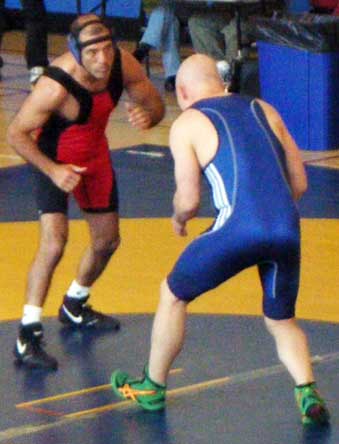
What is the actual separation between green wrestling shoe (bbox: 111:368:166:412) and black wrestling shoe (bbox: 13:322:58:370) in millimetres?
608

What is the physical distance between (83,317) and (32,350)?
62 cm

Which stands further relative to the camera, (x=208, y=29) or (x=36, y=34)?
(x=36, y=34)

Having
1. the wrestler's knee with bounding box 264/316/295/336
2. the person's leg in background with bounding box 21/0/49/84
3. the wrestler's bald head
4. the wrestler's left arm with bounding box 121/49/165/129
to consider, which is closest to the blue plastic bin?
the person's leg in background with bounding box 21/0/49/84

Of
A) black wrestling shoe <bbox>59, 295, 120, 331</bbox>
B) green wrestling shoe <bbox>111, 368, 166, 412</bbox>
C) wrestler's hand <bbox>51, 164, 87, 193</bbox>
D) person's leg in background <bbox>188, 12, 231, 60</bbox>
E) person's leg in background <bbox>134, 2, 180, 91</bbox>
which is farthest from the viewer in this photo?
person's leg in background <bbox>134, 2, 180, 91</bbox>

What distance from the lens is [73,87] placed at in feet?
19.9

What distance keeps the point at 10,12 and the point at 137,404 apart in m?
13.5

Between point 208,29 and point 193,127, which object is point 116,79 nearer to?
point 193,127

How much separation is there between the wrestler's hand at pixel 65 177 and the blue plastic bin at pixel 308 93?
5545 mm

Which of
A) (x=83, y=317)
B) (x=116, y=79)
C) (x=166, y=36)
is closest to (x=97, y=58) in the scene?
(x=116, y=79)

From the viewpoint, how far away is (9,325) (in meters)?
6.66

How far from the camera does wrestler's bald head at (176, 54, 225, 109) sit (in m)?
5.30

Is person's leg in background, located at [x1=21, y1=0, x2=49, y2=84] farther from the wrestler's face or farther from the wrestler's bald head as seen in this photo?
the wrestler's bald head

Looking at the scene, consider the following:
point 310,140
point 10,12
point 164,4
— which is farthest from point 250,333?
point 10,12

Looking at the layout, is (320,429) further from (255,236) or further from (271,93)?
(271,93)
